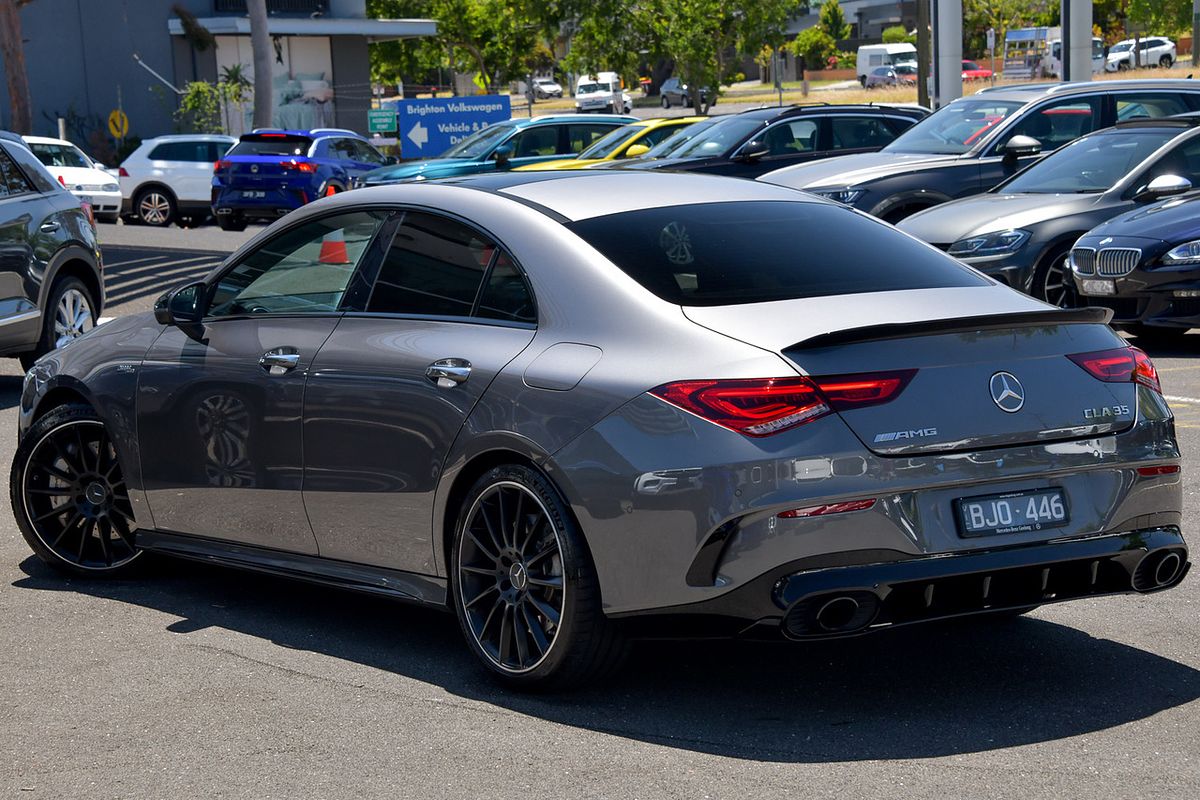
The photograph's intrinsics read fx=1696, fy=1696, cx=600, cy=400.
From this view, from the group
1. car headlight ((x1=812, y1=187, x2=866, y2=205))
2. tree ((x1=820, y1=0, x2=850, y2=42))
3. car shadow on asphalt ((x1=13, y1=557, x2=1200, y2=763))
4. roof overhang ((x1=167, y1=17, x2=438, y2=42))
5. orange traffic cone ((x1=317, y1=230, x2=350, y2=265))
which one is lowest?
car shadow on asphalt ((x1=13, y1=557, x2=1200, y2=763))

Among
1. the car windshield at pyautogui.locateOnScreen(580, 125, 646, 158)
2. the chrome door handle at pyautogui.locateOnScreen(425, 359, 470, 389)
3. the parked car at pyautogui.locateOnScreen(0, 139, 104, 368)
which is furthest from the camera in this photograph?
the car windshield at pyautogui.locateOnScreen(580, 125, 646, 158)

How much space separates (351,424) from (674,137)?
15832 millimetres

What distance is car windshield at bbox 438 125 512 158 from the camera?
2519cm

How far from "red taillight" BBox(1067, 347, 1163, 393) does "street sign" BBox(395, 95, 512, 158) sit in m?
32.2

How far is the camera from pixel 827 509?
14.6 feet

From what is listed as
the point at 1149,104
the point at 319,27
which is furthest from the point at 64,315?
the point at 319,27

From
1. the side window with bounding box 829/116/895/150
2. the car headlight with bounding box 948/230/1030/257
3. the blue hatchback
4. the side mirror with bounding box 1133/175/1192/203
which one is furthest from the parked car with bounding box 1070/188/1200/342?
the blue hatchback

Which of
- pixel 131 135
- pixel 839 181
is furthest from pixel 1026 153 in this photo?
pixel 131 135

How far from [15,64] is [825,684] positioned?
35764mm

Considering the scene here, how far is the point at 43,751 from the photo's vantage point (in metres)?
4.77

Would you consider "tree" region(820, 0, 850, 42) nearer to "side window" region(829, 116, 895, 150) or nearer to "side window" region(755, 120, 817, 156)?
"side window" region(829, 116, 895, 150)

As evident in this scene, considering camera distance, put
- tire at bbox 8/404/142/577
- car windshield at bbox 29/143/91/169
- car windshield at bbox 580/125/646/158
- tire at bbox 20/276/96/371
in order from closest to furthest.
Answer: tire at bbox 8/404/142/577 < tire at bbox 20/276/96/371 < car windshield at bbox 580/125/646/158 < car windshield at bbox 29/143/91/169

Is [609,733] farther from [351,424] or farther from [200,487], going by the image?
[200,487]

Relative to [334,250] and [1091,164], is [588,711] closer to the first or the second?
[334,250]
